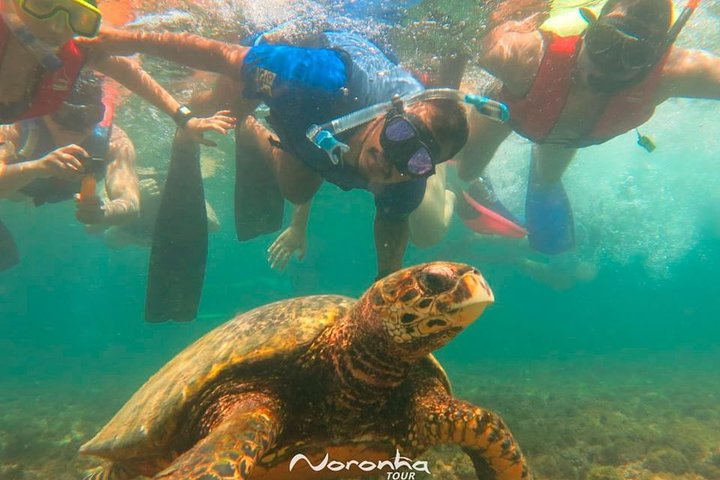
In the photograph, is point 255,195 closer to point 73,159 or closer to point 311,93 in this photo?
point 311,93

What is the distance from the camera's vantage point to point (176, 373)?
123 inches

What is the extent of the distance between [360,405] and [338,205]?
72.2ft

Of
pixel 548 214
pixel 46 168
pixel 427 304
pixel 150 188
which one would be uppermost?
pixel 46 168

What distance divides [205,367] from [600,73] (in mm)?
6216

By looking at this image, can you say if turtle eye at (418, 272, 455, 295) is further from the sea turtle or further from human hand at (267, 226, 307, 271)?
human hand at (267, 226, 307, 271)

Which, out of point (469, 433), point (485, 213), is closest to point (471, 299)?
point (469, 433)

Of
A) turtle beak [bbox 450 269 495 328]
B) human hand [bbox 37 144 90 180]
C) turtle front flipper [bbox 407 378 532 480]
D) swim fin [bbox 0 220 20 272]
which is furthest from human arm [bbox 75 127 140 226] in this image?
turtle beak [bbox 450 269 495 328]

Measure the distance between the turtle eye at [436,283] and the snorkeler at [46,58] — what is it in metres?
3.79

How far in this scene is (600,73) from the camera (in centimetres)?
548

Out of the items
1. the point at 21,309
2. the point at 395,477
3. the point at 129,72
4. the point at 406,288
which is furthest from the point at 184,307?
the point at 21,309

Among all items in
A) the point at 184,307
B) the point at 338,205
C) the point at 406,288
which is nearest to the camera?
Result: the point at 406,288

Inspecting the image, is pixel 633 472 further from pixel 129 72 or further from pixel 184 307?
pixel 129 72

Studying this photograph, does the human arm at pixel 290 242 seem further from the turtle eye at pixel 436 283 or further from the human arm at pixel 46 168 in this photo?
the turtle eye at pixel 436 283

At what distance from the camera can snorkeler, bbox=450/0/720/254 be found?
4980mm
